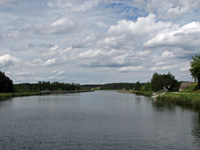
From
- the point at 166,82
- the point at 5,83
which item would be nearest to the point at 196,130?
the point at 166,82

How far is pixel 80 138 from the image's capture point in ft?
72.8

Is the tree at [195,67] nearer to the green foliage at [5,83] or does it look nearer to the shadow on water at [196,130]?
the shadow on water at [196,130]

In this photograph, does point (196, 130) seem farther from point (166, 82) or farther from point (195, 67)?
point (166, 82)

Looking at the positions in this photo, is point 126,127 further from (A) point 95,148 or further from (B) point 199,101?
(B) point 199,101

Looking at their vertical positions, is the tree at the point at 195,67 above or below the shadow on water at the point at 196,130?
above

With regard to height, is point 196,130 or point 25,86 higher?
point 25,86

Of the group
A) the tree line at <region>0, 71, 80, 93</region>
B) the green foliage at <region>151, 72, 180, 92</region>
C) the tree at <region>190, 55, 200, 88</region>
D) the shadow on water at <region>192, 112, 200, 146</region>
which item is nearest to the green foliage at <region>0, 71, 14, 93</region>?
the tree line at <region>0, 71, 80, 93</region>

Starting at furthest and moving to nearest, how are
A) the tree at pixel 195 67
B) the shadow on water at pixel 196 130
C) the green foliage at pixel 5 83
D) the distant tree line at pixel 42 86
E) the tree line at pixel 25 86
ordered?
1. the distant tree line at pixel 42 86
2. the tree line at pixel 25 86
3. the green foliage at pixel 5 83
4. the tree at pixel 195 67
5. the shadow on water at pixel 196 130

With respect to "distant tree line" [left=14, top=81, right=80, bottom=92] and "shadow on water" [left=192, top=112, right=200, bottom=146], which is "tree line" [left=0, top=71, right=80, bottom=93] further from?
"shadow on water" [left=192, top=112, right=200, bottom=146]

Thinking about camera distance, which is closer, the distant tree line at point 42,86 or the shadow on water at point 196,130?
the shadow on water at point 196,130

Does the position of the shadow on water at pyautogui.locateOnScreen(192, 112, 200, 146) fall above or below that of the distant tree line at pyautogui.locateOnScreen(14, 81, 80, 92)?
below

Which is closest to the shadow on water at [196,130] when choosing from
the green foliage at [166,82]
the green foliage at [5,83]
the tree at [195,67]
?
the tree at [195,67]

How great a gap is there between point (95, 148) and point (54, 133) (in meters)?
7.08

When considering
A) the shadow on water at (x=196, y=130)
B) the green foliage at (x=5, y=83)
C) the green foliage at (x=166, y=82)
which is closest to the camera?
the shadow on water at (x=196, y=130)
